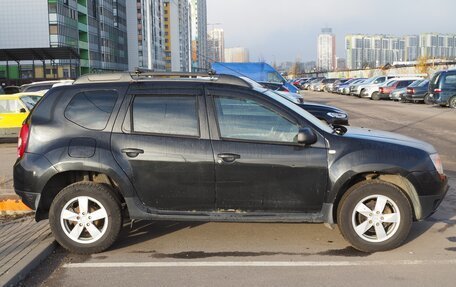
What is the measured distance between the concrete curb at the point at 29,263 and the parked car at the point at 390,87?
104ft

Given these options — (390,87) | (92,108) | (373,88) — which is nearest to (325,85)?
(373,88)

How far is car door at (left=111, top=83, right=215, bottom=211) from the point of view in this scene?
4961mm

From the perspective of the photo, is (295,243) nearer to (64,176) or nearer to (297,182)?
(297,182)

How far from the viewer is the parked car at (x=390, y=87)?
110ft

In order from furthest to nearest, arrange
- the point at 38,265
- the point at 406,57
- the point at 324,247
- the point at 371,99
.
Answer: the point at 406,57, the point at 371,99, the point at 324,247, the point at 38,265

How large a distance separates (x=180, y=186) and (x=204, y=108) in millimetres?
840

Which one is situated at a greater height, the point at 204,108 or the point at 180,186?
the point at 204,108

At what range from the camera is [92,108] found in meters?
5.18

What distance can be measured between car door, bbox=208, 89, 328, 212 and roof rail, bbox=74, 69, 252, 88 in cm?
Result: 38

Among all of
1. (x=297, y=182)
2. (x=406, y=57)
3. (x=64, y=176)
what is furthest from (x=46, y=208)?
(x=406, y=57)

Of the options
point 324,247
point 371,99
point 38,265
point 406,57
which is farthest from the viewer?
point 406,57

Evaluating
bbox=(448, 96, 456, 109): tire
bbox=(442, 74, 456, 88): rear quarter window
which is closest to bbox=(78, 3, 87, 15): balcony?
bbox=(442, 74, 456, 88): rear quarter window

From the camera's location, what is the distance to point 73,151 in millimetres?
5016

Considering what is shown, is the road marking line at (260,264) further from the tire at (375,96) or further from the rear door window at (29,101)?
the tire at (375,96)
